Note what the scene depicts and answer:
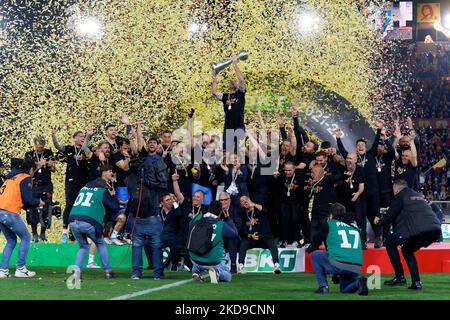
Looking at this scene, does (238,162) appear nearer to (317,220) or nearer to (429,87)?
(317,220)

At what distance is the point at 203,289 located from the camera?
13.7m

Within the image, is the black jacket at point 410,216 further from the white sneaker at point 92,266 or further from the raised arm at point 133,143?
the white sneaker at point 92,266

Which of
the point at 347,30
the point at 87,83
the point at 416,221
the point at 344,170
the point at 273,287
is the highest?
the point at 347,30

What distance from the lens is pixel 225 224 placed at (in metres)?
15.2

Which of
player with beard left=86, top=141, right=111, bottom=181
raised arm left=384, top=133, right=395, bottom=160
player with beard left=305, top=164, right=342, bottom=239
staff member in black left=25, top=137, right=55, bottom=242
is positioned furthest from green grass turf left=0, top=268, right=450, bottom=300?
staff member in black left=25, top=137, right=55, bottom=242

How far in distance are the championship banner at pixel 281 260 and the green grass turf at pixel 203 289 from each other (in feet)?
3.07

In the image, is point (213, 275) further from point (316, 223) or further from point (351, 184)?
point (351, 184)

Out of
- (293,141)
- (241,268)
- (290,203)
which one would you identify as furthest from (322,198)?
(241,268)

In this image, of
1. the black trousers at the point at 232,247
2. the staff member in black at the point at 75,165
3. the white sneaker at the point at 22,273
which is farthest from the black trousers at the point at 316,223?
the white sneaker at the point at 22,273

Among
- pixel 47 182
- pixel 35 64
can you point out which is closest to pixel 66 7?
pixel 35 64

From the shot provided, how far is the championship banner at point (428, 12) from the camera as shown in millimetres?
56156

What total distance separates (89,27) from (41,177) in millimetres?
7772

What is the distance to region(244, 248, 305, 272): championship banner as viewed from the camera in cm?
1700

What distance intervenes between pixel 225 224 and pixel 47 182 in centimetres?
535
